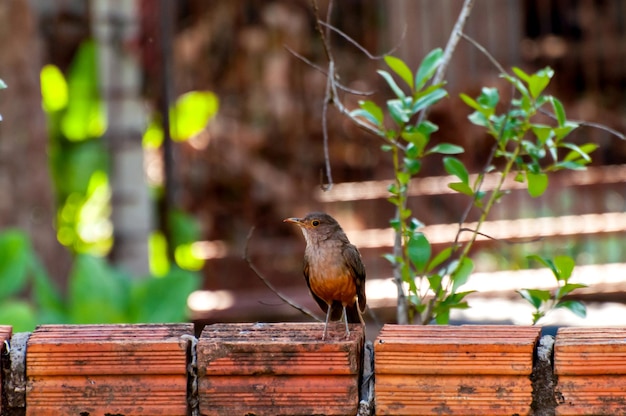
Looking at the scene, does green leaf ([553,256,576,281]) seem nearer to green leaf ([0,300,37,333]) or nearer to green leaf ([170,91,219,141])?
green leaf ([0,300,37,333])

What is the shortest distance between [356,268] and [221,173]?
6014 mm

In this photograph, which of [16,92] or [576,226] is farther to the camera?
[576,226]

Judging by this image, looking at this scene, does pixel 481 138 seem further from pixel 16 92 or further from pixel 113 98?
pixel 16 92

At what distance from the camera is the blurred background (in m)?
6.57

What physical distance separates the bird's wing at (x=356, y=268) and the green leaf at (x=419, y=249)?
274 mm

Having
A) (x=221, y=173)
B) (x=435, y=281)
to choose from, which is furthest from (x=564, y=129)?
(x=221, y=173)

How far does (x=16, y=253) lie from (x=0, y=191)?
1092mm

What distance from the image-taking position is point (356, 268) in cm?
321

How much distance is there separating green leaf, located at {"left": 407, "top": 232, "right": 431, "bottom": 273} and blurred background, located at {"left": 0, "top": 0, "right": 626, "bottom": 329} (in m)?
1.54

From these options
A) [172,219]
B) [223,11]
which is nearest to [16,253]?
[172,219]

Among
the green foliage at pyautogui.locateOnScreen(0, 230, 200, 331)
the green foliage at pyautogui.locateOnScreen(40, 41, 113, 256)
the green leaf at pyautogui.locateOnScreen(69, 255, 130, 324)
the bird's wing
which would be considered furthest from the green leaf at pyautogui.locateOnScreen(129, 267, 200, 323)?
the bird's wing

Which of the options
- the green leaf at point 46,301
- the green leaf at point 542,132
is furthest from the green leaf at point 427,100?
the green leaf at point 46,301

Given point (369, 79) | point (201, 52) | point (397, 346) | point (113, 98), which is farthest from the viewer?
point (201, 52)

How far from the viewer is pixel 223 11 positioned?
11.0 m
